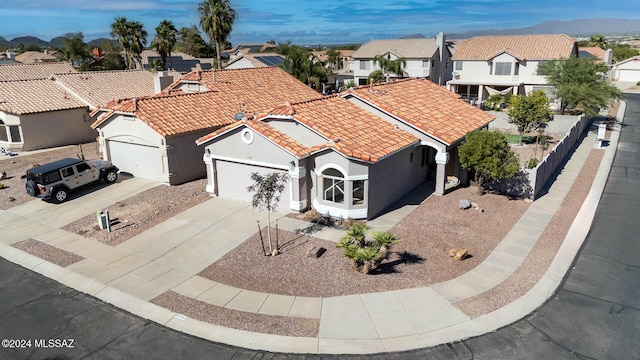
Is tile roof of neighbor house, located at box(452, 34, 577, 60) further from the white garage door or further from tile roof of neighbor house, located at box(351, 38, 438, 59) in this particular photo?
the white garage door

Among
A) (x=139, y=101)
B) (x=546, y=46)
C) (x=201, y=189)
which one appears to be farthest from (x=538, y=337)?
(x=546, y=46)

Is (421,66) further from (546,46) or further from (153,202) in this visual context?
(153,202)

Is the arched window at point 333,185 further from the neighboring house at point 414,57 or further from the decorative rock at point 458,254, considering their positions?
the neighboring house at point 414,57

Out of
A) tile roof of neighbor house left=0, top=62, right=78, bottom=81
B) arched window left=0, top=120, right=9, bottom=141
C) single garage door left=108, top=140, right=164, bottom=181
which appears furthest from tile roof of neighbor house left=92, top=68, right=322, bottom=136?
tile roof of neighbor house left=0, top=62, right=78, bottom=81

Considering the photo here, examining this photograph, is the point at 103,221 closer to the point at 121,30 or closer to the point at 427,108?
the point at 427,108

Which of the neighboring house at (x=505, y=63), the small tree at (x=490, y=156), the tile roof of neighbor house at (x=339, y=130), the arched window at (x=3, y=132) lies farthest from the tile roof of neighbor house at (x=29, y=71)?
the neighboring house at (x=505, y=63)

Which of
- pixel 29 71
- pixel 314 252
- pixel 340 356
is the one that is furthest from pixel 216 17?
pixel 340 356
